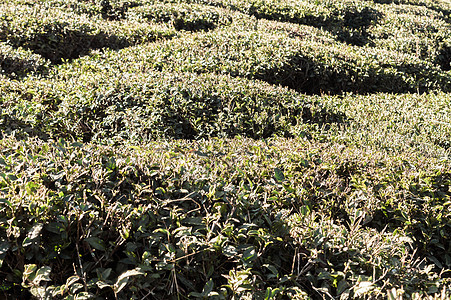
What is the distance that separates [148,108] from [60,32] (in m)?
4.11

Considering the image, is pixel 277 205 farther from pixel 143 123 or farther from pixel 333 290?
pixel 143 123

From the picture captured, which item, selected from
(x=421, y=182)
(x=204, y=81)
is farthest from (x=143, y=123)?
(x=421, y=182)

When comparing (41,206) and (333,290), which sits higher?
(41,206)

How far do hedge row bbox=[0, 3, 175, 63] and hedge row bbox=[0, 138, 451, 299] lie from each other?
5.31 metres

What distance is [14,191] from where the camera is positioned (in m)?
2.45

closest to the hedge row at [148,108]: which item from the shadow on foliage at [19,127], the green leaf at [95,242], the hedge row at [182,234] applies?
the shadow on foliage at [19,127]

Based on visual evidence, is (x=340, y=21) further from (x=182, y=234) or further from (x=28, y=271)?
(x=28, y=271)

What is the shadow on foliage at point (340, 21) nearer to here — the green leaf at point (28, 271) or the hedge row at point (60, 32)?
the hedge row at point (60, 32)

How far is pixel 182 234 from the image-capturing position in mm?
2467

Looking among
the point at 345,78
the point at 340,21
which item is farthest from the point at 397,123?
the point at 340,21

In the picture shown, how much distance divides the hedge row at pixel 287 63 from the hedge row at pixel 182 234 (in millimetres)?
4031

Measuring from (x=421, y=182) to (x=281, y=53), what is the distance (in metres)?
4.46

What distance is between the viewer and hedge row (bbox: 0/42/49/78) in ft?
21.8

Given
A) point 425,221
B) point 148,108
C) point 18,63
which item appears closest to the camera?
point 425,221
